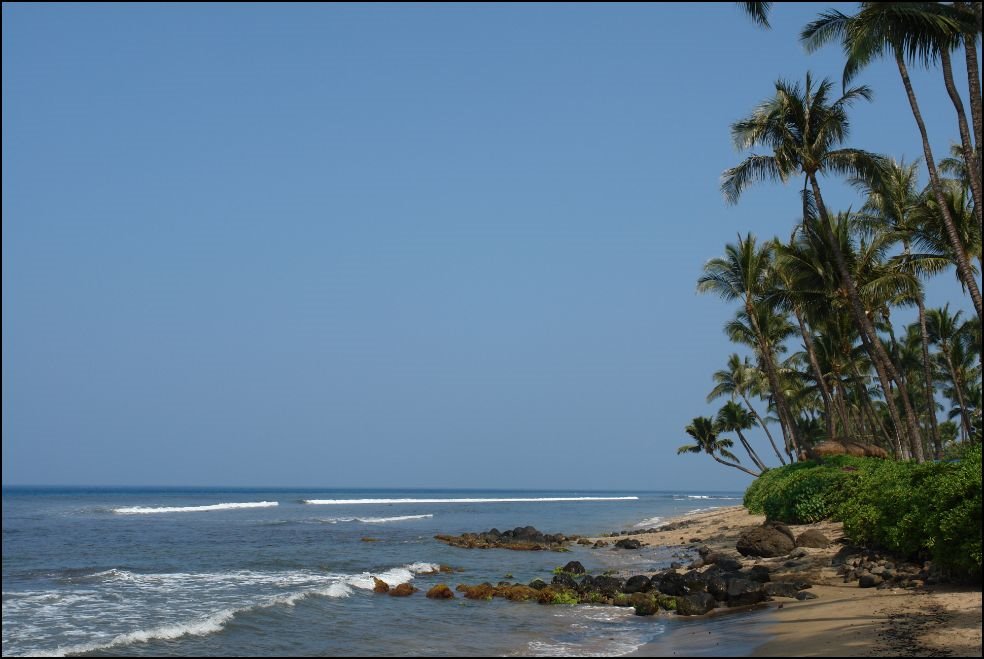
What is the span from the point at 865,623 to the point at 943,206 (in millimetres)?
10902

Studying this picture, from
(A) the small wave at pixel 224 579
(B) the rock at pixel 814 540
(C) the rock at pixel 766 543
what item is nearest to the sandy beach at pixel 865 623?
(B) the rock at pixel 814 540

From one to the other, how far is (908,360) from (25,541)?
4662 cm

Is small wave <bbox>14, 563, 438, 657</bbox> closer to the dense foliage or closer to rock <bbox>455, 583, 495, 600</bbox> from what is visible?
rock <bbox>455, 583, 495, 600</bbox>

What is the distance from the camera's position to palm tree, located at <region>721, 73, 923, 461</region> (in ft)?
73.4

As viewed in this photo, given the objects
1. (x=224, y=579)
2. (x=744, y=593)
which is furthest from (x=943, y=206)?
(x=224, y=579)

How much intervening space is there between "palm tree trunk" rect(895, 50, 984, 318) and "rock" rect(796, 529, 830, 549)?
20.1ft

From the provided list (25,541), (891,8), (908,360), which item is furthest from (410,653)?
(908,360)

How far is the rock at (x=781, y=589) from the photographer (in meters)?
14.3

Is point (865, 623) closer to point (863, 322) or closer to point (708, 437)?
point (863, 322)

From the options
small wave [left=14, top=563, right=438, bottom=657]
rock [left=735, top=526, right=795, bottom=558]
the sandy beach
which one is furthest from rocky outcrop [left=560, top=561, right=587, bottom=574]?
the sandy beach

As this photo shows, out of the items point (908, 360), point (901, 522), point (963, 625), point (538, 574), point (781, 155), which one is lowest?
point (538, 574)

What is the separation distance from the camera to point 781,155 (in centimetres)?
2398

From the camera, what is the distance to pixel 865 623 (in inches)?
424

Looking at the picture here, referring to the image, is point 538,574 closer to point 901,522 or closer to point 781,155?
point 901,522
